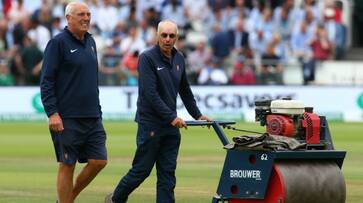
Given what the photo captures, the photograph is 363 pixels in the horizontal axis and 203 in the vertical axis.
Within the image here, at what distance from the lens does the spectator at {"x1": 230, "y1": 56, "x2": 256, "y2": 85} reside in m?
30.4

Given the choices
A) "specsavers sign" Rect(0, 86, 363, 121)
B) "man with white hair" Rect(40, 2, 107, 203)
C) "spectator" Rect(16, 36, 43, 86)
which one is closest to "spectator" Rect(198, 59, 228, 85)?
"specsavers sign" Rect(0, 86, 363, 121)

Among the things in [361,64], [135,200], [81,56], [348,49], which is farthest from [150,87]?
[348,49]

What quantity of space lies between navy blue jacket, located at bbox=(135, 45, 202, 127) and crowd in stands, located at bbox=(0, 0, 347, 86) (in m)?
19.1

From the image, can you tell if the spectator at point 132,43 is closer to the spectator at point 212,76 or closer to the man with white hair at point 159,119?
the spectator at point 212,76

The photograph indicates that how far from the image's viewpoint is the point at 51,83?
35.0ft

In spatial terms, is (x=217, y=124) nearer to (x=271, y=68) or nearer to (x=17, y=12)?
(x=271, y=68)

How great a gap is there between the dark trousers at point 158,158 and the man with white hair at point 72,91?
48 centimetres

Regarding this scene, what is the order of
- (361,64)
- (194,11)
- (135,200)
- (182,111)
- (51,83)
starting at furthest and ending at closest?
(194,11)
(361,64)
(182,111)
(135,200)
(51,83)

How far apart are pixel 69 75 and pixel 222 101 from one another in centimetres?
1929

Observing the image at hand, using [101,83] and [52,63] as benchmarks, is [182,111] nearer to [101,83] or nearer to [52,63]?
[101,83]

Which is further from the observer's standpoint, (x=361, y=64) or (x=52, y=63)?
(x=361, y=64)

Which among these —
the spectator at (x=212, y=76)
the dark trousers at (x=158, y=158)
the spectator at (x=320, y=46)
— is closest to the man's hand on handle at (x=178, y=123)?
the dark trousers at (x=158, y=158)

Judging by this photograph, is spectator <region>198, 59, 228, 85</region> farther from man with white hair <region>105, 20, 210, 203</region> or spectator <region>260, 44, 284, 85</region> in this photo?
man with white hair <region>105, 20, 210, 203</region>

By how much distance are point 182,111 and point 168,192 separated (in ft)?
59.1
